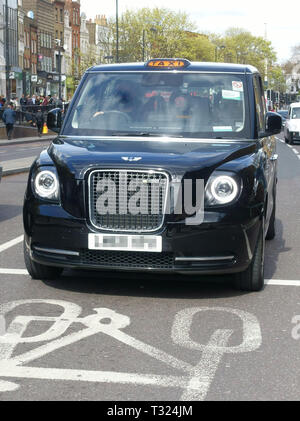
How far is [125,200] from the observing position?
20.3 ft

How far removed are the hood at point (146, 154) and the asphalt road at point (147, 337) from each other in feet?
3.31

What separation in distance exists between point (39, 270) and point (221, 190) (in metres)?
1.72

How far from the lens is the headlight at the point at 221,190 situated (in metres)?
6.20

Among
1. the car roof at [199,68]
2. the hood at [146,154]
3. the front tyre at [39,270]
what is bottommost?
the front tyre at [39,270]

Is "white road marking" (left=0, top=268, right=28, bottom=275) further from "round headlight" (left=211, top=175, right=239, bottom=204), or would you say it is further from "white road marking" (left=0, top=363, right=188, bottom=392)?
"white road marking" (left=0, top=363, right=188, bottom=392)

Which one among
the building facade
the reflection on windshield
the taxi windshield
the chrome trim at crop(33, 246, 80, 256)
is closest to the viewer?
the chrome trim at crop(33, 246, 80, 256)

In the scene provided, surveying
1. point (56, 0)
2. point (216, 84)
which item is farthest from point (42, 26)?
point (216, 84)

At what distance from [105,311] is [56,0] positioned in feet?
318

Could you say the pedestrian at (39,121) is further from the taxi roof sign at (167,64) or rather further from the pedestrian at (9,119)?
the taxi roof sign at (167,64)

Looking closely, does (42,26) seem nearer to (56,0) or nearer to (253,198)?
(56,0)

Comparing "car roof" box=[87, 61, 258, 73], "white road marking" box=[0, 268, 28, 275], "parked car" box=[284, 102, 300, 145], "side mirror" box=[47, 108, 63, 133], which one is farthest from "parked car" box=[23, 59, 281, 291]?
"parked car" box=[284, 102, 300, 145]

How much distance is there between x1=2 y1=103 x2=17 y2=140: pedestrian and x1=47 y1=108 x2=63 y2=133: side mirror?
33.3 metres

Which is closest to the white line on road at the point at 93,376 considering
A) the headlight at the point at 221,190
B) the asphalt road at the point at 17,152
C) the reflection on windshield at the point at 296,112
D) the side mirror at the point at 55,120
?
the headlight at the point at 221,190

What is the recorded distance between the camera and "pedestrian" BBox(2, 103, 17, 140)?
134 ft
